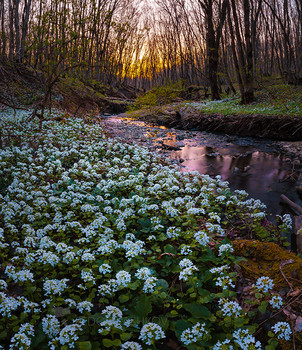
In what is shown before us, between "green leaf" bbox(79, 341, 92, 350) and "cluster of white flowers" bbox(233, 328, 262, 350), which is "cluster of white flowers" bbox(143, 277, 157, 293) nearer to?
"green leaf" bbox(79, 341, 92, 350)

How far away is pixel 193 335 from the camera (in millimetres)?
2029

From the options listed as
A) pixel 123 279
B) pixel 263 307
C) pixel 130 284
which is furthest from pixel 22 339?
pixel 263 307

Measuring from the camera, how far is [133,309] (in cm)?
246

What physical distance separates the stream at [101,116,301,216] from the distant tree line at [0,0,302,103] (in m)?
3.37

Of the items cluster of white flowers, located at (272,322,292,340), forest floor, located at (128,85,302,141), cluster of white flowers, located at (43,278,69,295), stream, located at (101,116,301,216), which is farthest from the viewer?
forest floor, located at (128,85,302,141)

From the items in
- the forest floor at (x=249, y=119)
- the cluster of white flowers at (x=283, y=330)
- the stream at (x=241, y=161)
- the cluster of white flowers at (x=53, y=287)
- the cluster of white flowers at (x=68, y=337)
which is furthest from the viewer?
the forest floor at (x=249, y=119)

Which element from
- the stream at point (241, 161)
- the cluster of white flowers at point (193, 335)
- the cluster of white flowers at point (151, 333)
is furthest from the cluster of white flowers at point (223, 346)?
the stream at point (241, 161)

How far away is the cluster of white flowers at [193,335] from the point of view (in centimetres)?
197

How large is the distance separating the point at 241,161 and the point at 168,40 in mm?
40316

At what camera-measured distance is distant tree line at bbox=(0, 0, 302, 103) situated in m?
10.6

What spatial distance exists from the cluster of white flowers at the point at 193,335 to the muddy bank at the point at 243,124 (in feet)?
37.4

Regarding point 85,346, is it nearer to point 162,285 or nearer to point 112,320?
point 112,320

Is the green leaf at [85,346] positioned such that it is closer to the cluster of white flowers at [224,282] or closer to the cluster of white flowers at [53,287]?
the cluster of white flowers at [53,287]

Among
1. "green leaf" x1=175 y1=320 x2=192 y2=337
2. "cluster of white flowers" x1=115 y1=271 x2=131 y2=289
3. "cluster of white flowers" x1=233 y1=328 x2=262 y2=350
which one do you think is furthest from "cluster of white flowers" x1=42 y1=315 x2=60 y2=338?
"cluster of white flowers" x1=233 y1=328 x2=262 y2=350
